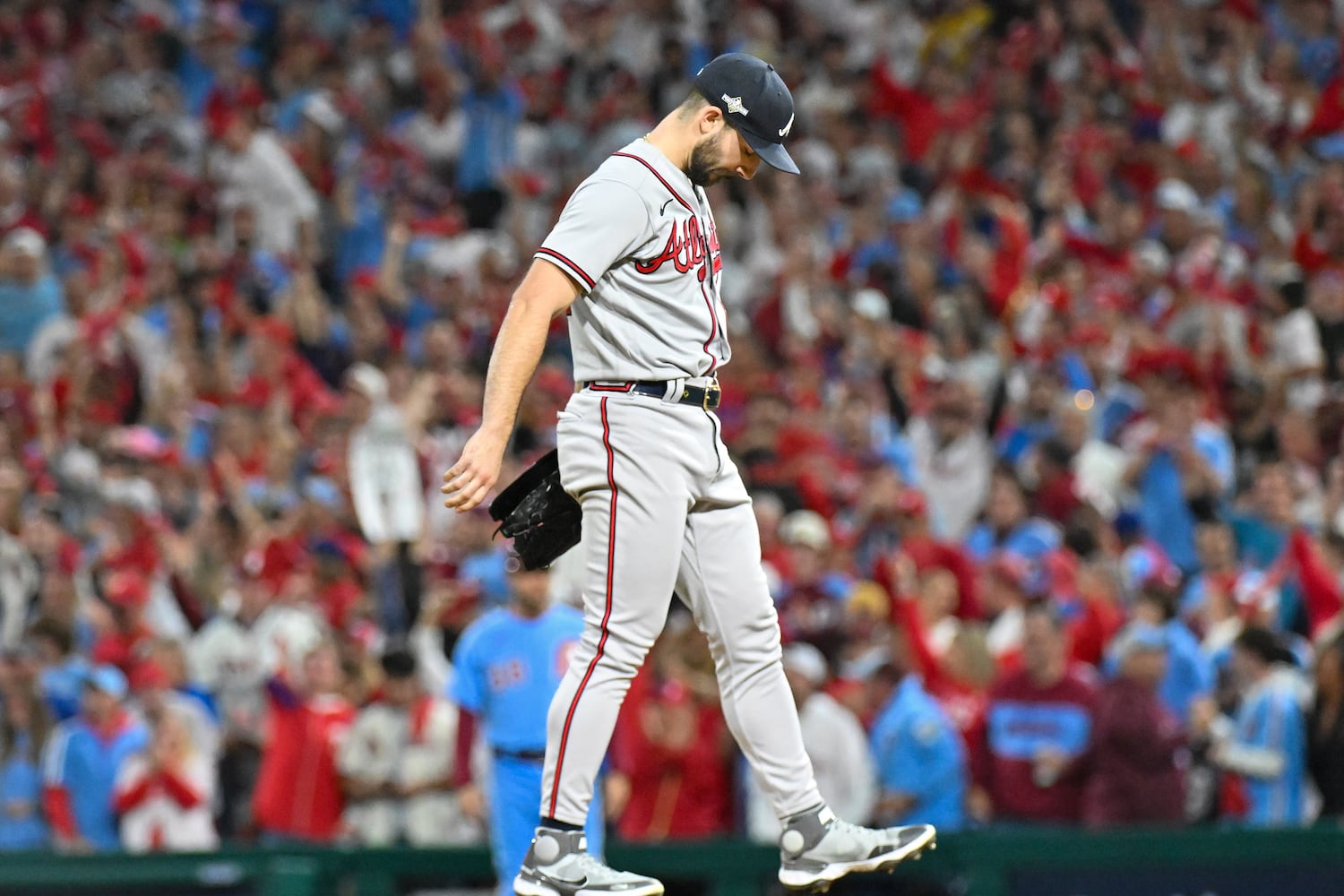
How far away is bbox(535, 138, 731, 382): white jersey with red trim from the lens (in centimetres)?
440

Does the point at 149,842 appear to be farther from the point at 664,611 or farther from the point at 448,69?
the point at 448,69

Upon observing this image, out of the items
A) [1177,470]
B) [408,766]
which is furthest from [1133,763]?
[408,766]

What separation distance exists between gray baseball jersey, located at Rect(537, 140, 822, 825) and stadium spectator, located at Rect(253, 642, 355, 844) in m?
4.85

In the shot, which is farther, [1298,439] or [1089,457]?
[1089,457]

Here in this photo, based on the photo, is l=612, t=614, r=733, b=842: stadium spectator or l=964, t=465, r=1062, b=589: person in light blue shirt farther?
l=964, t=465, r=1062, b=589: person in light blue shirt

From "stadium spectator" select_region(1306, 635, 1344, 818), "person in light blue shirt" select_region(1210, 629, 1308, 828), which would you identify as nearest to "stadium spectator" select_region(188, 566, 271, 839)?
"person in light blue shirt" select_region(1210, 629, 1308, 828)

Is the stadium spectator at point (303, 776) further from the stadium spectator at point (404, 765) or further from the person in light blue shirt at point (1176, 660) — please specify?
the person in light blue shirt at point (1176, 660)

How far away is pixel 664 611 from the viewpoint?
182 inches

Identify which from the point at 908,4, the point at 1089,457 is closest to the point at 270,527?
the point at 1089,457

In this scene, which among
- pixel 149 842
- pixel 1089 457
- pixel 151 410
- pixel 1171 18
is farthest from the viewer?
pixel 1171 18

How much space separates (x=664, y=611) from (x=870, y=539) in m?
5.67

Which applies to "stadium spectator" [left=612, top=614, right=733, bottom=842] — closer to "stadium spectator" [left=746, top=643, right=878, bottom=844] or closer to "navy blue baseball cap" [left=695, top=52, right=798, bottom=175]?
"stadium spectator" [left=746, top=643, right=878, bottom=844]

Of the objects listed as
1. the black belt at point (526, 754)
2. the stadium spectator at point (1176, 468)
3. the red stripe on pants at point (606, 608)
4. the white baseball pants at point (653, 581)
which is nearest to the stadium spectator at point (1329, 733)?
the stadium spectator at point (1176, 468)

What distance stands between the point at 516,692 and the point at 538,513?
10.8ft
